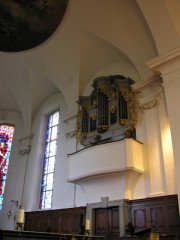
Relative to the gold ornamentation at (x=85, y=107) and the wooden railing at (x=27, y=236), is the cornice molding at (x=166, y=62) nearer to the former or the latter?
the gold ornamentation at (x=85, y=107)

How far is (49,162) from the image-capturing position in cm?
1176

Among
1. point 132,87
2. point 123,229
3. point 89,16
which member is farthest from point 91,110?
point 123,229

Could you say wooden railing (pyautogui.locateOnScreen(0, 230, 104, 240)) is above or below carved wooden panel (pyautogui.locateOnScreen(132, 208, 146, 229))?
below

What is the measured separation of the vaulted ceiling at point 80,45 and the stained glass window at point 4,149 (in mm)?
1757

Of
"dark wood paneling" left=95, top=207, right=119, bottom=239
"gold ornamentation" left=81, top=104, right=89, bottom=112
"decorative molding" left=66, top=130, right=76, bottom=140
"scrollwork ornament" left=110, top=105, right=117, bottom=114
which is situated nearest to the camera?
"dark wood paneling" left=95, top=207, right=119, bottom=239

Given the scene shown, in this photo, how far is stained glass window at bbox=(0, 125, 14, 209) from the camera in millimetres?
12874

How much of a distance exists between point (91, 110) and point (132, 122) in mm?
1771

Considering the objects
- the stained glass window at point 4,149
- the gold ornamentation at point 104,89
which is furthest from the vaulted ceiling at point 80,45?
the stained glass window at point 4,149

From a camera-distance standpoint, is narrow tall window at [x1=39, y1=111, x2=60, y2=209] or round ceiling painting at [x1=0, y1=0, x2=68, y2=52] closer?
round ceiling painting at [x1=0, y1=0, x2=68, y2=52]

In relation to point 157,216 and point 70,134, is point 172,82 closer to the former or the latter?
point 157,216

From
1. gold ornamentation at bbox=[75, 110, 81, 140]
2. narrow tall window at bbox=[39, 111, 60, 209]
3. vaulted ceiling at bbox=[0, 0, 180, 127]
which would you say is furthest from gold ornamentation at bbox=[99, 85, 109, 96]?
narrow tall window at bbox=[39, 111, 60, 209]

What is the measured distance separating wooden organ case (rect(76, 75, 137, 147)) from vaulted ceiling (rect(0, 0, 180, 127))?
2.63 feet

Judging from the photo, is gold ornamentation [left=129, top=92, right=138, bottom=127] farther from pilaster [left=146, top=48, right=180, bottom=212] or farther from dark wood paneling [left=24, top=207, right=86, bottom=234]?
dark wood paneling [left=24, top=207, right=86, bottom=234]

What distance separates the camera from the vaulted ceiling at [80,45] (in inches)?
317
